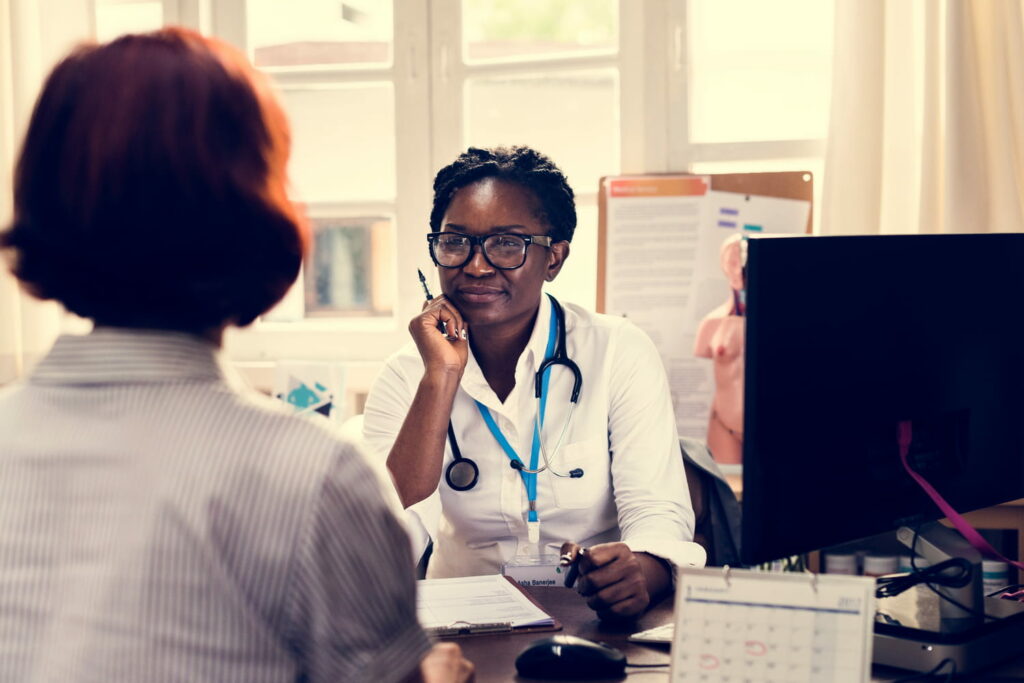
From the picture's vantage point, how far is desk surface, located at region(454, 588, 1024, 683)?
46.1 inches

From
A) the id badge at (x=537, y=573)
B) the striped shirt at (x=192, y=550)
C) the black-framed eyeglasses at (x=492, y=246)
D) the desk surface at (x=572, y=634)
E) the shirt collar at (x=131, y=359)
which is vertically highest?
the black-framed eyeglasses at (x=492, y=246)

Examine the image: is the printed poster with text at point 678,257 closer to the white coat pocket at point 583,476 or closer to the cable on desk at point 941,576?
the white coat pocket at point 583,476

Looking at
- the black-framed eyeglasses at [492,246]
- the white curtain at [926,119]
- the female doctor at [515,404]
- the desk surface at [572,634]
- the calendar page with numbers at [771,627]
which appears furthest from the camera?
the white curtain at [926,119]

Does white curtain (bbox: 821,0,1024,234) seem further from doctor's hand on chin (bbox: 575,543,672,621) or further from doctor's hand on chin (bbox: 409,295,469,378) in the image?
doctor's hand on chin (bbox: 575,543,672,621)

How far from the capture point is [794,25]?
283cm

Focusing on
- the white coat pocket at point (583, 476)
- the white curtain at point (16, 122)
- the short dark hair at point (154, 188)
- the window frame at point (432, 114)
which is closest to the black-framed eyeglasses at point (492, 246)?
the white coat pocket at point (583, 476)

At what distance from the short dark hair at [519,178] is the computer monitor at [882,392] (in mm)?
910

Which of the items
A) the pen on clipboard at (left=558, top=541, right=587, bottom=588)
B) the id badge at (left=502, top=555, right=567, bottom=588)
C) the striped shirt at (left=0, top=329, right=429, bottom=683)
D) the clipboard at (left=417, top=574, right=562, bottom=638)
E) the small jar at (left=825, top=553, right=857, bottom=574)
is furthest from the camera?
the small jar at (left=825, top=553, right=857, bottom=574)

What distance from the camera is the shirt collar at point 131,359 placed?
771 mm

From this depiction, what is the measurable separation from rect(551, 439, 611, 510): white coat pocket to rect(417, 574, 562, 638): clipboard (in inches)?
15.3

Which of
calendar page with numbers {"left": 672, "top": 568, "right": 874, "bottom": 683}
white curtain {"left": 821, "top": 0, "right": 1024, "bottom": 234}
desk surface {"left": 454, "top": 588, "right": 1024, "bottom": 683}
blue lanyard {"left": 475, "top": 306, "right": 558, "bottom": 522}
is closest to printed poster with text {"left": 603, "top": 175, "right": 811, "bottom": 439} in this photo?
white curtain {"left": 821, "top": 0, "right": 1024, "bottom": 234}

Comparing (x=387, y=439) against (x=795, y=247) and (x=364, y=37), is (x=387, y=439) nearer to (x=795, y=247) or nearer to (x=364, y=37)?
(x=795, y=247)

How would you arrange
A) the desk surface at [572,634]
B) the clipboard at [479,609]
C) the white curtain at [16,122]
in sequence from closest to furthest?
1. the desk surface at [572,634]
2. the clipboard at [479,609]
3. the white curtain at [16,122]

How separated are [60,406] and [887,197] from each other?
86.0 inches
